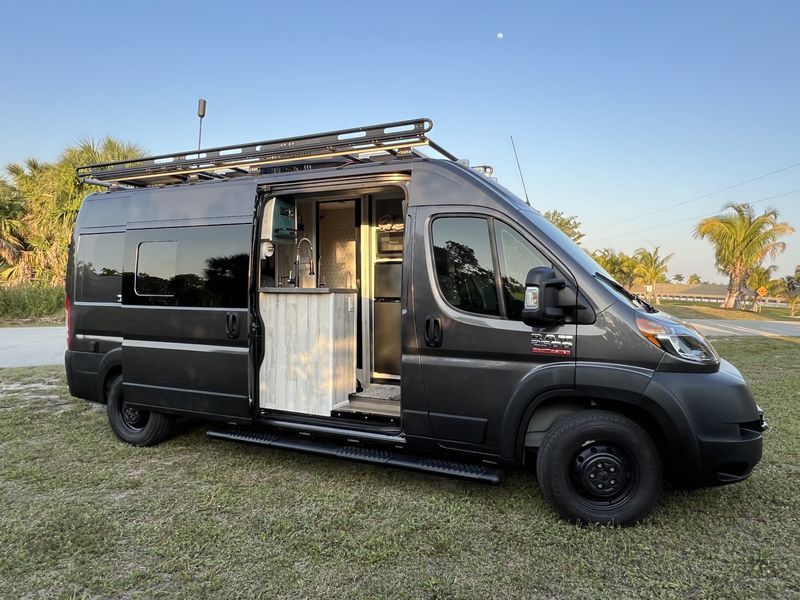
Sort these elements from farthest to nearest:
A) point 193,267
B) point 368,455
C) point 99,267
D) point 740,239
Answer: point 740,239 → point 99,267 → point 193,267 → point 368,455

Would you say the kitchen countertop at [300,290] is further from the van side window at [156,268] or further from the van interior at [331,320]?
the van side window at [156,268]

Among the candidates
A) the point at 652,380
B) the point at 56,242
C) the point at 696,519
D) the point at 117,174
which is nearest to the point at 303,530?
the point at 652,380

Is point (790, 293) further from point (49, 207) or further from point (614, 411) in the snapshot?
point (49, 207)

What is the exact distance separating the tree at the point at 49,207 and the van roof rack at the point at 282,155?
1459 cm

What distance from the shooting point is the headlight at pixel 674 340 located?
10.4ft

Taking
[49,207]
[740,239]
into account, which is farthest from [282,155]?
[740,239]

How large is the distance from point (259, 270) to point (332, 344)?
89 cm

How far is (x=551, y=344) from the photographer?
3.35m

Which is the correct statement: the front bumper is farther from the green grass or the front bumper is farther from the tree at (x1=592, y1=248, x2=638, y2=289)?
the tree at (x1=592, y1=248, x2=638, y2=289)

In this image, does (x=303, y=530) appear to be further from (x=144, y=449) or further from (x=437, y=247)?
(x=144, y=449)

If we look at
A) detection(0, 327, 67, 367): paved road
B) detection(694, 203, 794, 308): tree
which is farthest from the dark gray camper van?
detection(694, 203, 794, 308): tree

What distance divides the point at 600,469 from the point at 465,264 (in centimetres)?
160

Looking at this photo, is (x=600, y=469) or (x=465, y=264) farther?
(x=465, y=264)

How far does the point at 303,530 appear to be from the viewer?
3.33 metres
